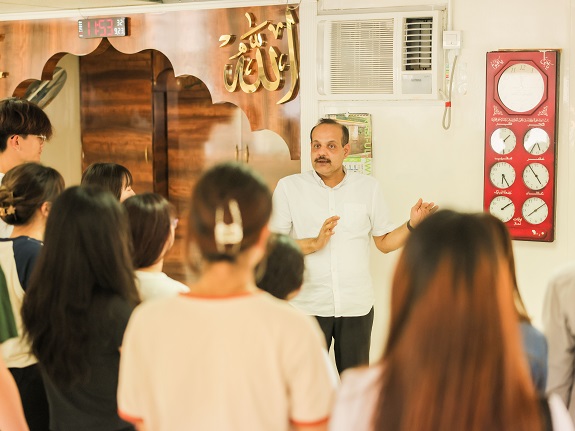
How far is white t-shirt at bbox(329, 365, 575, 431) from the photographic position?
1.34 metres

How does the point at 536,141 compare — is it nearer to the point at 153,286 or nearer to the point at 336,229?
the point at 336,229

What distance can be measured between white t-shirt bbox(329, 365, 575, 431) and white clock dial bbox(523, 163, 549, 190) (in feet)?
8.55

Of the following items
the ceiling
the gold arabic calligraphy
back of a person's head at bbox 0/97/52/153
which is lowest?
back of a person's head at bbox 0/97/52/153

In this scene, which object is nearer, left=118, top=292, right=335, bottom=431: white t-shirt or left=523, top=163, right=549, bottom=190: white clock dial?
left=118, top=292, right=335, bottom=431: white t-shirt

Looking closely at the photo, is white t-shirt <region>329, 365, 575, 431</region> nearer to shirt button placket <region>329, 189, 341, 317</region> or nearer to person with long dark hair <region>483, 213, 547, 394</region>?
person with long dark hair <region>483, 213, 547, 394</region>

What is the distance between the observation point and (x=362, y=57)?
4078mm

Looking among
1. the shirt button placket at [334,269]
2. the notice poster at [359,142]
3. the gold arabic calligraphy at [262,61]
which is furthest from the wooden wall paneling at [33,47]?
the shirt button placket at [334,269]

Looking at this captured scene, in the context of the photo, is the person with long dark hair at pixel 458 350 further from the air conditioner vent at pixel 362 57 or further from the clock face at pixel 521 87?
the air conditioner vent at pixel 362 57

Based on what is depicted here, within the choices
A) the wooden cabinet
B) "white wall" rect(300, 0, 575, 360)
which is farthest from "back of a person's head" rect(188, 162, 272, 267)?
the wooden cabinet

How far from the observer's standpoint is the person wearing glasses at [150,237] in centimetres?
211

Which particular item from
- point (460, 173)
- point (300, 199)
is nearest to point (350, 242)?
point (300, 199)

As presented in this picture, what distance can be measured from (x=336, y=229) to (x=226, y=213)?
2.24 m

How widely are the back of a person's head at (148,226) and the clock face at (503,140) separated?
87.1 inches

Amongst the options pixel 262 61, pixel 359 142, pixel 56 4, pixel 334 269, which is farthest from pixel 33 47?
pixel 334 269
